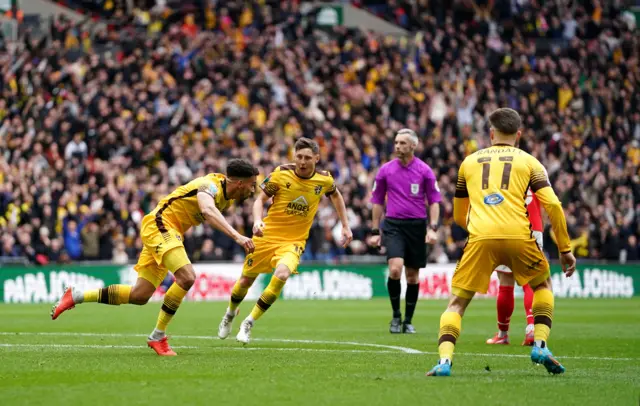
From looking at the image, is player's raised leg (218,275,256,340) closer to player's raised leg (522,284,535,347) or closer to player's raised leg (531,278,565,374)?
player's raised leg (522,284,535,347)

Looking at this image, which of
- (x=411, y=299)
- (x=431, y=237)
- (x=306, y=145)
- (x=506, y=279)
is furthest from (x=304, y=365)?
(x=411, y=299)

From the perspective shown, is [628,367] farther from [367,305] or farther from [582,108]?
[582,108]

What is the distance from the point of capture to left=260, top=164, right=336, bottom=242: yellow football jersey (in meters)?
13.7

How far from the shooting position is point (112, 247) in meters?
26.7

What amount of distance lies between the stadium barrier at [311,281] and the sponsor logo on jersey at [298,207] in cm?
1339

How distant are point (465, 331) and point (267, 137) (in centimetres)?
1494

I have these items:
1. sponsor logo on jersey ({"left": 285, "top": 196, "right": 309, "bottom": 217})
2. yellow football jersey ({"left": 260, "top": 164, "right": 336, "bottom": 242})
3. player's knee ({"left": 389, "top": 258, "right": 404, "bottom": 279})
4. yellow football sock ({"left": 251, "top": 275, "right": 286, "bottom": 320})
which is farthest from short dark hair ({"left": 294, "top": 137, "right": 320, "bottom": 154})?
player's knee ({"left": 389, "top": 258, "right": 404, "bottom": 279})

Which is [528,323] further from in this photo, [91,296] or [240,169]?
[91,296]

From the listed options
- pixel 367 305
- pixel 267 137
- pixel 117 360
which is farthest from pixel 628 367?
pixel 267 137

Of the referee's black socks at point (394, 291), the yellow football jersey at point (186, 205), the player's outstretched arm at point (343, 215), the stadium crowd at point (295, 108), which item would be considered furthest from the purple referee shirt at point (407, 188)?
the stadium crowd at point (295, 108)

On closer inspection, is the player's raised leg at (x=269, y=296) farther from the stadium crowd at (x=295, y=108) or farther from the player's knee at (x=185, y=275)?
the stadium crowd at (x=295, y=108)

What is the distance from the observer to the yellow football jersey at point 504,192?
9.21m

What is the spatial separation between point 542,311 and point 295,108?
22781 millimetres

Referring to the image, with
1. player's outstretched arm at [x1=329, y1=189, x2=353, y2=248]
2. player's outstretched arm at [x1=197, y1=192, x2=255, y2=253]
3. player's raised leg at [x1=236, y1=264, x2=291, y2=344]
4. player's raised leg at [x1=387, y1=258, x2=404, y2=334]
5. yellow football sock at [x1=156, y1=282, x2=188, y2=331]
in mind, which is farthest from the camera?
player's raised leg at [x1=387, y1=258, x2=404, y2=334]
